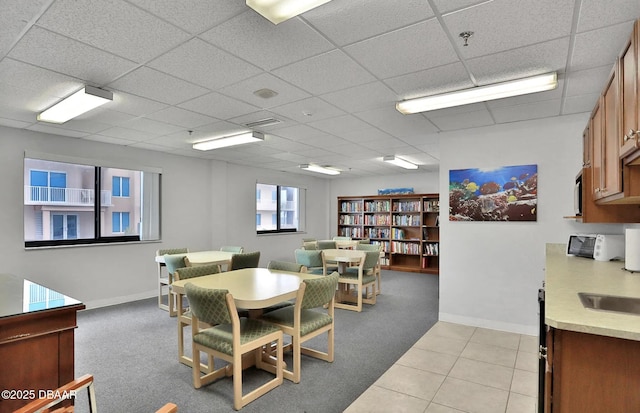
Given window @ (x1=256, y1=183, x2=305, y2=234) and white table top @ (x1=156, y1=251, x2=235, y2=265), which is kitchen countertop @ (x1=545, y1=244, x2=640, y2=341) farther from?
window @ (x1=256, y1=183, x2=305, y2=234)

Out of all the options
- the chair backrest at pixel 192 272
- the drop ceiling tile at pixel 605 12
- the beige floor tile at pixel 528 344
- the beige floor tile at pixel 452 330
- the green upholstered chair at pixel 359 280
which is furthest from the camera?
the green upholstered chair at pixel 359 280

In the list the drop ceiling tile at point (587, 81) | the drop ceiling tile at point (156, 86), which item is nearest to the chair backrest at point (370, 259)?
the drop ceiling tile at point (587, 81)

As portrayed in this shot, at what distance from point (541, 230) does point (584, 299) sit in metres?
2.38

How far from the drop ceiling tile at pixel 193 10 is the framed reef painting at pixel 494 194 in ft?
10.9

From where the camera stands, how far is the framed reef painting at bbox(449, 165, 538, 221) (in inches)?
150

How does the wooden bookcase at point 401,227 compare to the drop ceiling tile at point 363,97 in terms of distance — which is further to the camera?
the wooden bookcase at point 401,227

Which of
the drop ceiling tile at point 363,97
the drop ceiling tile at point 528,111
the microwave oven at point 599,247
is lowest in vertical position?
the microwave oven at point 599,247

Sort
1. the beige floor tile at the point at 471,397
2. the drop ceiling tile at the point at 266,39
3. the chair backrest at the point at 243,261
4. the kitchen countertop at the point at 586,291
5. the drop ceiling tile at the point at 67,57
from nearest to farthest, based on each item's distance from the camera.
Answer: the kitchen countertop at the point at 586,291 → the drop ceiling tile at the point at 266,39 → the drop ceiling tile at the point at 67,57 → the beige floor tile at the point at 471,397 → the chair backrest at the point at 243,261

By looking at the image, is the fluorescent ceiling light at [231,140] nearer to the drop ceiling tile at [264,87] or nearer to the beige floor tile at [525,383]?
the drop ceiling tile at [264,87]

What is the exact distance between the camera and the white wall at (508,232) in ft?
12.0

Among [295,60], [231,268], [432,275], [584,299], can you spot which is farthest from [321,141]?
[432,275]

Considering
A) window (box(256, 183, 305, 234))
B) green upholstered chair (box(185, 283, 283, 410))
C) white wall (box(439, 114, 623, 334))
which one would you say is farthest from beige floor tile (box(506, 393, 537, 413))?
window (box(256, 183, 305, 234))

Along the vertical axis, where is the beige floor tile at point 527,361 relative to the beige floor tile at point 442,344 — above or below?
above

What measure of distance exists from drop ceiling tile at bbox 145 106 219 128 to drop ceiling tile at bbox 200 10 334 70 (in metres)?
1.51
